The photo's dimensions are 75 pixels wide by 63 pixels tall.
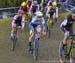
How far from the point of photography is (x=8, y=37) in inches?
771

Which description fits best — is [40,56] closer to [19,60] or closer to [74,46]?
[19,60]

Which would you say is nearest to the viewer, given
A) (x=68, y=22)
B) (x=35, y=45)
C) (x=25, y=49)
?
(x=68, y=22)

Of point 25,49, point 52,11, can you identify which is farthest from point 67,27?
point 52,11

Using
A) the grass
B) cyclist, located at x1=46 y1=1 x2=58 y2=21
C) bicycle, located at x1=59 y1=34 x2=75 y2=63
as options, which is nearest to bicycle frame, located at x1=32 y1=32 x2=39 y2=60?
the grass

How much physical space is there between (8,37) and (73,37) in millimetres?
7132

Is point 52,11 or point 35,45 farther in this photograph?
point 52,11

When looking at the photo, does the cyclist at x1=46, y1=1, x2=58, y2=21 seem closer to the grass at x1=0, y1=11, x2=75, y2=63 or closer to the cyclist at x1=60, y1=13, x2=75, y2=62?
the grass at x1=0, y1=11, x2=75, y2=63

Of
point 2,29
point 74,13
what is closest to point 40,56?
point 74,13

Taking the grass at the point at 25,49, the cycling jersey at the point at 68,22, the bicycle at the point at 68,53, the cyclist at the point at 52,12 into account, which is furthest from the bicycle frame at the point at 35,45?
the cyclist at the point at 52,12

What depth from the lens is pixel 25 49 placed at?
16969 millimetres

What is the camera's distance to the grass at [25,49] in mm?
15261

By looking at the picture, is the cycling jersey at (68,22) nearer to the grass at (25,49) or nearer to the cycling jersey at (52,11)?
the grass at (25,49)

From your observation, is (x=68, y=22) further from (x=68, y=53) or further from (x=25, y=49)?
(x=25, y=49)

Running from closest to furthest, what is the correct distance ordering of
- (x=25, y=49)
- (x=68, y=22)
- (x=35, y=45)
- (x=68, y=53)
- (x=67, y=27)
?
(x=68, y=53)
(x=68, y=22)
(x=67, y=27)
(x=35, y=45)
(x=25, y=49)
